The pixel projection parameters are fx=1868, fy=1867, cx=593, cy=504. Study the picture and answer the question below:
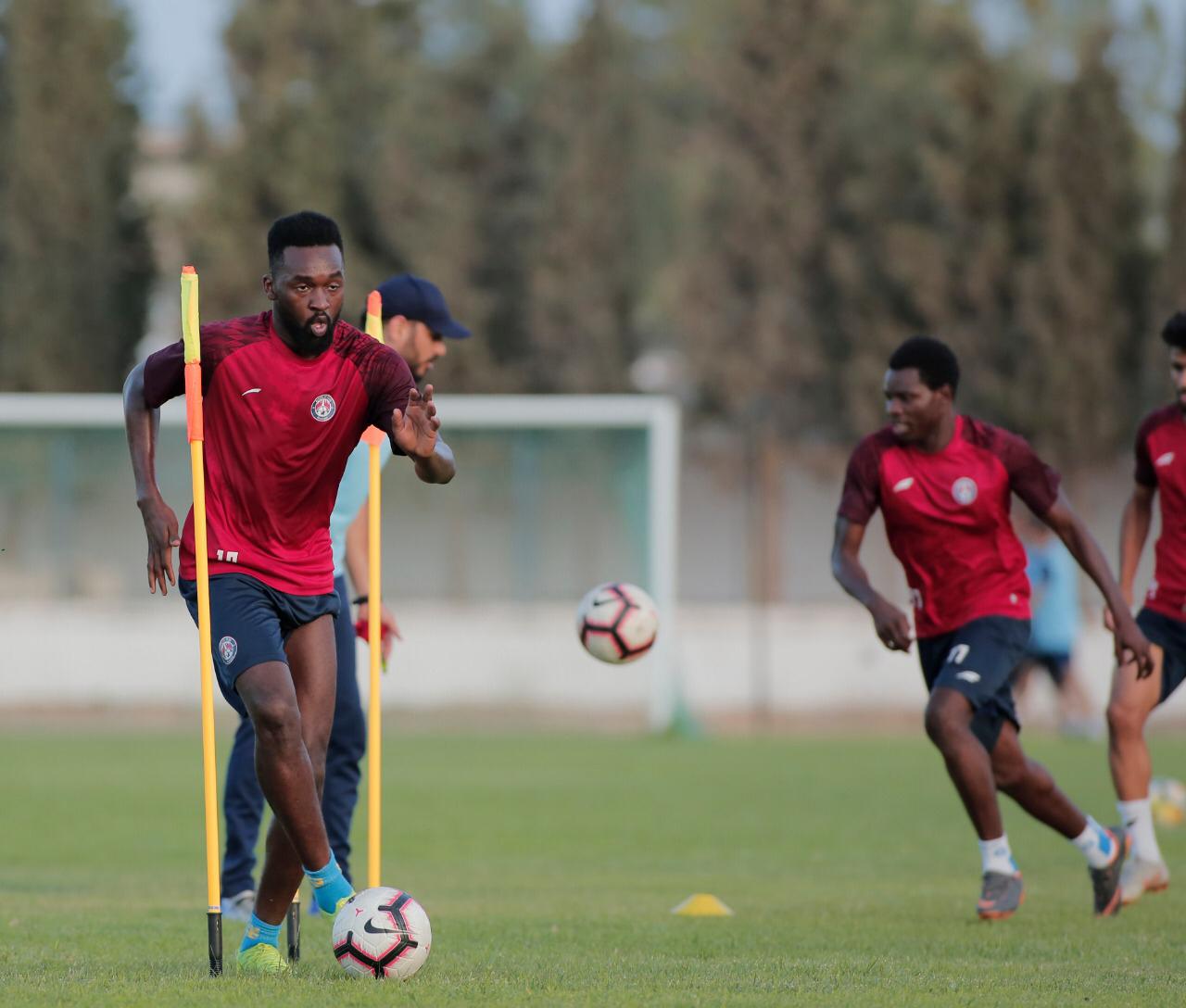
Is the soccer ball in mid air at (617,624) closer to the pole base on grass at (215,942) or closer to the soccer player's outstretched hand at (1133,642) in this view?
the soccer player's outstretched hand at (1133,642)

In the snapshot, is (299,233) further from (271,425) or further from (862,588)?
(862,588)

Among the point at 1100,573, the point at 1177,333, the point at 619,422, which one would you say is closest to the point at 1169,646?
the point at 1100,573

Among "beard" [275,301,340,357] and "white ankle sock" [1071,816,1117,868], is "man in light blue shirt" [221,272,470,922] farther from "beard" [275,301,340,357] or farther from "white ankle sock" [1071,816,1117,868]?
"white ankle sock" [1071,816,1117,868]

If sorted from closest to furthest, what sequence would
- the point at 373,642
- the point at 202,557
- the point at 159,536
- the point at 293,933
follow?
1. the point at 159,536
2. the point at 202,557
3. the point at 293,933
4. the point at 373,642

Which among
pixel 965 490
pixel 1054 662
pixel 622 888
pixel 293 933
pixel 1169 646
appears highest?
pixel 965 490

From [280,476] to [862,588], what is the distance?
2.99 metres

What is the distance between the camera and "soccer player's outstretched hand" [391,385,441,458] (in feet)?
19.7

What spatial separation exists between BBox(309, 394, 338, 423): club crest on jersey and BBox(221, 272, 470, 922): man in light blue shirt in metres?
1.94

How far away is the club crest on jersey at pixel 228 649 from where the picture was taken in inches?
Result: 241

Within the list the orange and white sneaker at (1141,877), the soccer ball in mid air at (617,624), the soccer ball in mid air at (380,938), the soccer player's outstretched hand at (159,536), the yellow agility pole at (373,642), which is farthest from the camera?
the soccer ball in mid air at (617,624)

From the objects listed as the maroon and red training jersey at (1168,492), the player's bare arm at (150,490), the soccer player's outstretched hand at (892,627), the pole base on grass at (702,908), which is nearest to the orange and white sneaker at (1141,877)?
the maroon and red training jersey at (1168,492)

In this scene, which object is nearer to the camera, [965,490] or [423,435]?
[423,435]

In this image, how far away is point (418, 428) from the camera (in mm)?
6035

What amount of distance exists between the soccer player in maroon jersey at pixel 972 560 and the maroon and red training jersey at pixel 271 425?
9.15ft
